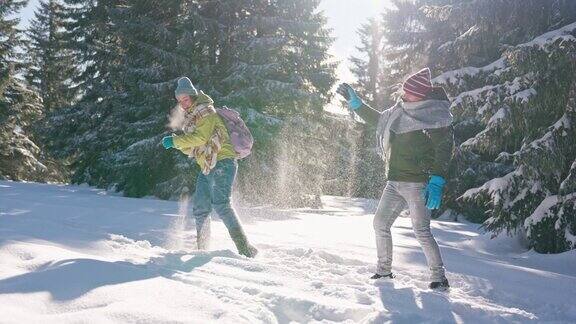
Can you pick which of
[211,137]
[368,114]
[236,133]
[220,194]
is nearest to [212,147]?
[211,137]

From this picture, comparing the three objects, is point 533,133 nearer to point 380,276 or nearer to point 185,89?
point 380,276

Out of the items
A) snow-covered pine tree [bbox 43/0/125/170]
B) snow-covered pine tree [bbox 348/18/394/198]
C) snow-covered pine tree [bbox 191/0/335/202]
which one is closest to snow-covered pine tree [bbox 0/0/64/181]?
snow-covered pine tree [bbox 43/0/125/170]

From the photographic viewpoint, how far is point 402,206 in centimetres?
432

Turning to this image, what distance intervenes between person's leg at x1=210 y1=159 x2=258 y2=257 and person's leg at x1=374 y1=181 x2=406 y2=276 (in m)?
1.41

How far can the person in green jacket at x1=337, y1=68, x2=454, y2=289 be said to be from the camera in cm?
400

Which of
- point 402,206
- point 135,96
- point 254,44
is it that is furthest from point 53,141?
point 402,206

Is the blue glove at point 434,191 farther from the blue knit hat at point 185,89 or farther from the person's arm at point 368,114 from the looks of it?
the blue knit hat at point 185,89

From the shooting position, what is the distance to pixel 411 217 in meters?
4.12

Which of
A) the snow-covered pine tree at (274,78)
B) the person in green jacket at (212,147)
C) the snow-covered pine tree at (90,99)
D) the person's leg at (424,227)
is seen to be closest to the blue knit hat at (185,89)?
the person in green jacket at (212,147)

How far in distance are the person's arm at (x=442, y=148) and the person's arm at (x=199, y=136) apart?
221 centimetres

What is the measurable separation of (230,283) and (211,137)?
1910 millimetres

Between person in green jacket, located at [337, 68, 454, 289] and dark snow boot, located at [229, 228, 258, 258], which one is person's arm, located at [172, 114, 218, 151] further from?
person in green jacket, located at [337, 68, 454, 289]

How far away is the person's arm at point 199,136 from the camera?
4830 millimetres

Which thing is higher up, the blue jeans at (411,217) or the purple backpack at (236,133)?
the purple backpack at (236,133)
